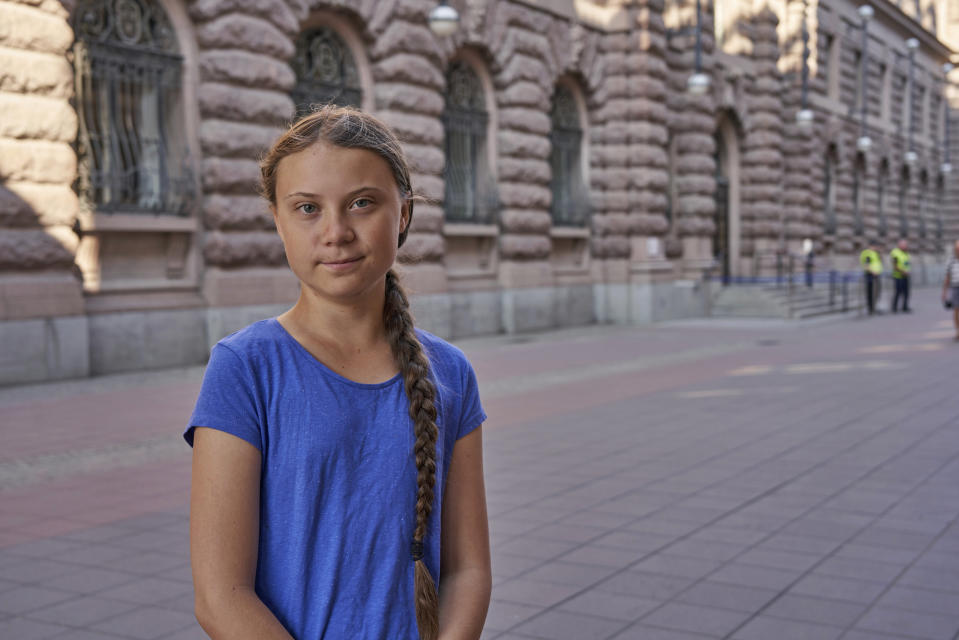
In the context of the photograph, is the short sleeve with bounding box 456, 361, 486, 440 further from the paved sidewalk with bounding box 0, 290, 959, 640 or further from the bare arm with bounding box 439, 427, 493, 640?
the paved sidewalk with bounding box 0, 290, 959, 640

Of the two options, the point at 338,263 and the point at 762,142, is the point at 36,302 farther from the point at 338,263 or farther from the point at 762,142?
the point at 762,142

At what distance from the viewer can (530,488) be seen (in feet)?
23.5

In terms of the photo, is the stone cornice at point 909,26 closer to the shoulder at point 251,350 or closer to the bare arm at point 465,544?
the bare arm at point 465,544

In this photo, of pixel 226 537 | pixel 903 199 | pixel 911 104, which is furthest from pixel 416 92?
pixel 903 199

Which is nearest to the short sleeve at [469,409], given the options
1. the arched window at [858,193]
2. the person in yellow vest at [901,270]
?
the person in yellow vest at [901,270]

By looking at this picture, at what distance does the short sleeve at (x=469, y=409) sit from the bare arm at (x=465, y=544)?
0.04ft

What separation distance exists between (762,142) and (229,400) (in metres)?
28.5

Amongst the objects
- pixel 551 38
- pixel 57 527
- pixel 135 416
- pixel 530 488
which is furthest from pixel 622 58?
pixel 57 527

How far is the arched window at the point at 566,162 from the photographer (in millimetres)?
21969

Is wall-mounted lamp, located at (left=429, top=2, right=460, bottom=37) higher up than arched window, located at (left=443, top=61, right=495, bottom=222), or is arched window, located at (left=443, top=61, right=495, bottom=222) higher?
wall-mounted lamp, located at (left=429, top=2, right=460, bottom=37)

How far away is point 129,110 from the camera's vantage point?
44.3 feet

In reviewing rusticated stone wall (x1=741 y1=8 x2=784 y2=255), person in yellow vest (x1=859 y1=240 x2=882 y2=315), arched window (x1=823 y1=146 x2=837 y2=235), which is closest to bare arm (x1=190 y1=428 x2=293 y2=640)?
person in yellow vest (x1=859 y1=240 x2=882 y2=315)

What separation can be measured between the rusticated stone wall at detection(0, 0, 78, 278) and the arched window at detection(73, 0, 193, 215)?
1.89 ft

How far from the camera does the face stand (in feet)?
5.68
